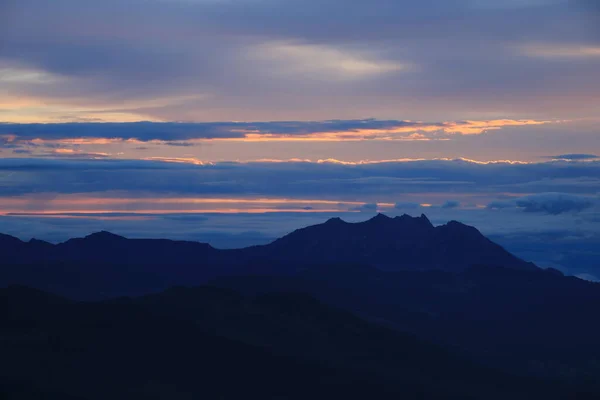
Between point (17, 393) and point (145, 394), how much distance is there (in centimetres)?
3059

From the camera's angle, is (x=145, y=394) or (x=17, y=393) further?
(x=145, y=394)

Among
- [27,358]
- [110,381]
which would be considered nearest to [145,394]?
[110,381]

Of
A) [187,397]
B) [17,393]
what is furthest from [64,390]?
[187,397]

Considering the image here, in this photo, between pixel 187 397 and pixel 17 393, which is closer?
pixel 17 393

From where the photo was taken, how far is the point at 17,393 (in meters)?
173

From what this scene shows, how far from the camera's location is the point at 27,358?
7717 inches

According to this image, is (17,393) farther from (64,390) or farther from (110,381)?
(110,381)

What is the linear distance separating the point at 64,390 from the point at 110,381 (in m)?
15.6

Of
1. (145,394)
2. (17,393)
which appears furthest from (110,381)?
(17,393)

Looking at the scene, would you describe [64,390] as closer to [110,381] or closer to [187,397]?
[110,381]

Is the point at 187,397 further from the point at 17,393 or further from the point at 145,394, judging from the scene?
the point at 17,393

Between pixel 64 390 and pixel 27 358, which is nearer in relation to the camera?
pixel 64 390

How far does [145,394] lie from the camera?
19538cm

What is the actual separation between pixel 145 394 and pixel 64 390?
1949cm
